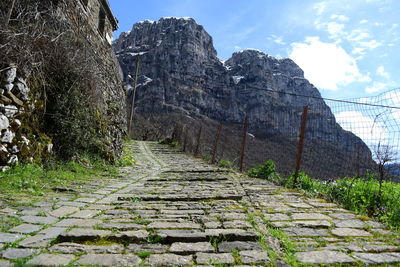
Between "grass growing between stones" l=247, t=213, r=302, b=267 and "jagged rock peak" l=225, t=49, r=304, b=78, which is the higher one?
"jagged rock peak" l=225, t=49, r=304, b=78

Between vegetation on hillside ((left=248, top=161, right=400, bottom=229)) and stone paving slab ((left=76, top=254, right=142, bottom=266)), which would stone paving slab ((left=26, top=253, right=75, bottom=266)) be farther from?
vegetation on hillside ((left=248, top=161, right=400, bottom=229))

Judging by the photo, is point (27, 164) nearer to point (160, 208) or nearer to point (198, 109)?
point (160, 208)

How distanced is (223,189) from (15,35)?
420 centimetres

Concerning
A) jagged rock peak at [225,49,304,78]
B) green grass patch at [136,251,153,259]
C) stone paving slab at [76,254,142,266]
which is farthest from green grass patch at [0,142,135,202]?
jagged rock peak at [225,49,304,78]

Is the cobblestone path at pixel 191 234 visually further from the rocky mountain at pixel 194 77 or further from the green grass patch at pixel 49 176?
the rocky mountain at pixel 194 77

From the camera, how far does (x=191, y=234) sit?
252cm

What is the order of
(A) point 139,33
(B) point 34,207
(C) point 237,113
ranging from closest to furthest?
(B) point 34,207
(C) point 237,113
(A) point 139,33

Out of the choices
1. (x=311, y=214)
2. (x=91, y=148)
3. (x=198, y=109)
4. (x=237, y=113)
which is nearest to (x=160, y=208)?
(x=311, y=214)

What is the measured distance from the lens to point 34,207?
3.36 metres

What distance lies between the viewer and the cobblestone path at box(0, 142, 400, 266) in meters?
2.06

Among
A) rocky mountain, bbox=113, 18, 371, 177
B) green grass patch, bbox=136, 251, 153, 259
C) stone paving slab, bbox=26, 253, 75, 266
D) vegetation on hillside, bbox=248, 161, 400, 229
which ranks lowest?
stone paving slab, bbox=26, 253, 75, 266

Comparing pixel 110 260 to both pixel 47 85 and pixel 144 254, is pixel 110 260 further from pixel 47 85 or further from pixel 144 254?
pixel 47 85

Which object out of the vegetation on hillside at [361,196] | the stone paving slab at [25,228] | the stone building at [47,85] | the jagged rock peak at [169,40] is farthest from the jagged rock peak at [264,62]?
the stone paving slab at [25,228]

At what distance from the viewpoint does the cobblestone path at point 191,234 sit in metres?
2.06
